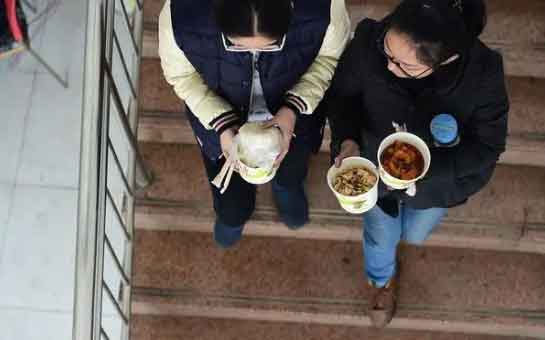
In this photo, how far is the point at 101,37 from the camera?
5.69 feet

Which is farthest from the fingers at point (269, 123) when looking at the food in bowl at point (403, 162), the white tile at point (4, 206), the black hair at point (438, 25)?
the white tile at point (4, 206)

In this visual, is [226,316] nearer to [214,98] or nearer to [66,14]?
[214,98]

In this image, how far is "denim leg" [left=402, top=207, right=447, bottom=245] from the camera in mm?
2057

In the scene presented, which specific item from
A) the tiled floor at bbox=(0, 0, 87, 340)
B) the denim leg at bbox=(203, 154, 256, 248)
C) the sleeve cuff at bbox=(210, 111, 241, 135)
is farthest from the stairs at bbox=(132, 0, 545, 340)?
the sleeve cuff at bbox=(210, 111, 241, 135)

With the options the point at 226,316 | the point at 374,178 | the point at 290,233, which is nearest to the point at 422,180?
the point at 374,178

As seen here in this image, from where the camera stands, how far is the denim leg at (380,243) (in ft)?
6.82

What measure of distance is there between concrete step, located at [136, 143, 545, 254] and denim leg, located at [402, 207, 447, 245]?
239 millimetres

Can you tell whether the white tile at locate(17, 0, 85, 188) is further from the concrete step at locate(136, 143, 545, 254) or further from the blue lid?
the blue lid

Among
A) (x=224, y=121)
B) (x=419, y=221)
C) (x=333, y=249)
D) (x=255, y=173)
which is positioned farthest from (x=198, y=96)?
(x=333, y=249)

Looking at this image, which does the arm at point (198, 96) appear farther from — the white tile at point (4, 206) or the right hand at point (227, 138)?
the white tile at point (4, 206)

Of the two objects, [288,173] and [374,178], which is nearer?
[374,178]

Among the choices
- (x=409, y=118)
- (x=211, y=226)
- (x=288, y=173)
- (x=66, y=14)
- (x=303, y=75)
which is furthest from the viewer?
(x=66, y=14)

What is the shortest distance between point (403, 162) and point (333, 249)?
101 centimetres

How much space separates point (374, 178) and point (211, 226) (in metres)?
0.97
